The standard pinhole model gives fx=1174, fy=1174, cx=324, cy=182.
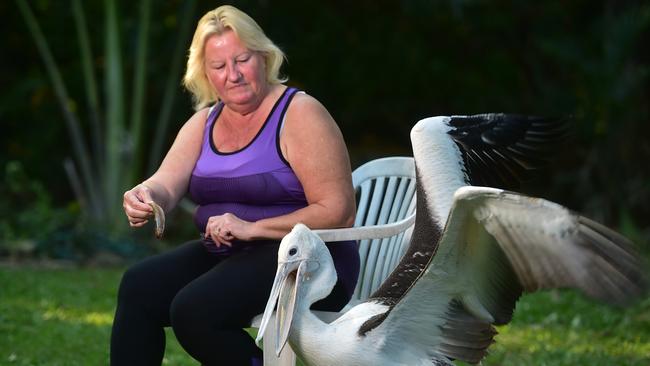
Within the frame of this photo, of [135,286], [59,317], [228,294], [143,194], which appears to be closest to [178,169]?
[143,194]

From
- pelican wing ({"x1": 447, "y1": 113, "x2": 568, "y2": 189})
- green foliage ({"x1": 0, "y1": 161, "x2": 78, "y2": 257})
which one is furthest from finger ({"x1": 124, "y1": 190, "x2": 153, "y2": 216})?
green foliage ({"x1": 0, "y1": 161, "x2": 78, "y2": 257})

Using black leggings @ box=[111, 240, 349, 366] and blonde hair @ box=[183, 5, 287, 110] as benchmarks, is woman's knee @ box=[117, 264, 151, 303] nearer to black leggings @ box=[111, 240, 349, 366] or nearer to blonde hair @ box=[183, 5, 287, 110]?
black leggings @ box=[111, 240, 349, 366]

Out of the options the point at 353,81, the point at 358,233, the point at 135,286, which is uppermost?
the point at 358,233

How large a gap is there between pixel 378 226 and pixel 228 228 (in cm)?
51

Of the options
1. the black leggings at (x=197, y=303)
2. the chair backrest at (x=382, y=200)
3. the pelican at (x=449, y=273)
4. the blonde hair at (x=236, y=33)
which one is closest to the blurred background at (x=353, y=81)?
the chair backrest at (x=382, y=200)

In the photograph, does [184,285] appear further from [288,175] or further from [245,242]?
[288,175]

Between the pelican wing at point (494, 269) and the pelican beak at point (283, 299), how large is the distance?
0.25 metres

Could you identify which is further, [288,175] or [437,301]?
[288,175]

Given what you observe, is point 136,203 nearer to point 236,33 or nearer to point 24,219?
point 236,33

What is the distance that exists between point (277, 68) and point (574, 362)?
6.94 feet

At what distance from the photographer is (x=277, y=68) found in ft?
13.8

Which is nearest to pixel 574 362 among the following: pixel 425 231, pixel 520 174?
pixel 520 174

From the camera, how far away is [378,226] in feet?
13.0

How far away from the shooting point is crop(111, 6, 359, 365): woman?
150 inches
